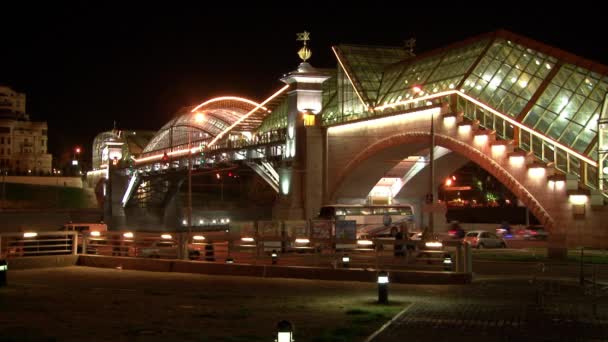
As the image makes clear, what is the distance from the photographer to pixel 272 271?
26531 millimetres

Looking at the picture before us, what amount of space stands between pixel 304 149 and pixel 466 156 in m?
19.2

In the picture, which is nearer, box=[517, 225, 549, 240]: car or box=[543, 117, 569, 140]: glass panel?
box=[543, 117, 569, 140]: glass panel

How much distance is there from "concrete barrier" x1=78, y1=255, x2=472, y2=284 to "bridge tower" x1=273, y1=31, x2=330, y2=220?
37858mm

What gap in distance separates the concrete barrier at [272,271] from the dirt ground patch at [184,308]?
25.5 inches

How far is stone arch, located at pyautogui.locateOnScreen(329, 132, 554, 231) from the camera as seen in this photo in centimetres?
4650

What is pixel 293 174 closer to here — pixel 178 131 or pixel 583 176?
pixel 583 176

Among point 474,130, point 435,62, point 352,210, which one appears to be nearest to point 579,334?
point 474,130

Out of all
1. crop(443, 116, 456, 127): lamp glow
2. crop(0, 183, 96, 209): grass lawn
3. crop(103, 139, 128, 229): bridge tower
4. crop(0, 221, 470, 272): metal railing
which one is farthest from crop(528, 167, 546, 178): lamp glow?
crop(0, 183, 96, 209): grass lawn

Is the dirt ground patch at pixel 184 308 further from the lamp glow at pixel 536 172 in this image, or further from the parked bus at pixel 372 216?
the parked bus at pixel 372 216

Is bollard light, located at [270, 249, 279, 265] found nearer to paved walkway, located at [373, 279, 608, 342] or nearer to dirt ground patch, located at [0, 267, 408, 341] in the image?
dirt ground patch, located at [0, 267, 408, 341]

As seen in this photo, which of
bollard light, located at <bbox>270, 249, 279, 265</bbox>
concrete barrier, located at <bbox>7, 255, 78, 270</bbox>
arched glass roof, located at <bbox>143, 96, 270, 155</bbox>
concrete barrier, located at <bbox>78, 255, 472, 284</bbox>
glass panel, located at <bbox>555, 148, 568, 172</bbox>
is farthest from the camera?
arched glass roof, located at <bbox>143, 96, 270, 155</bbox>

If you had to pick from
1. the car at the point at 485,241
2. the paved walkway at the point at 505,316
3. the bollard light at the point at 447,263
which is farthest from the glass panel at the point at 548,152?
the paved walkway at the point at 505,316

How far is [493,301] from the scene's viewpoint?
63.6 ft

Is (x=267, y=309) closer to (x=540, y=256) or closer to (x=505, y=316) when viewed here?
(x=505, y=316)
